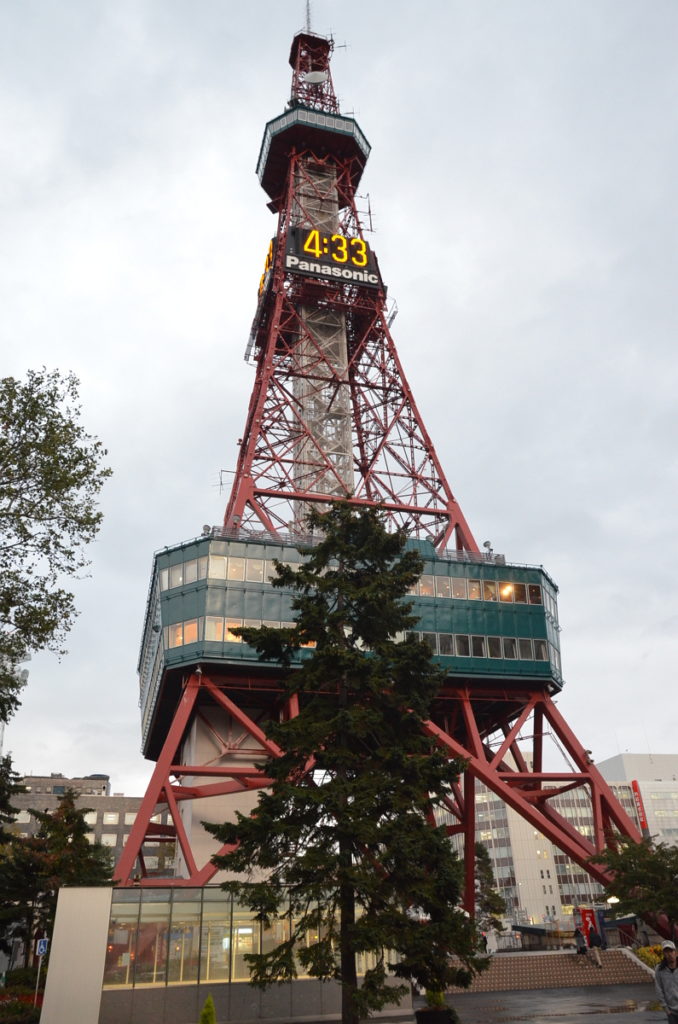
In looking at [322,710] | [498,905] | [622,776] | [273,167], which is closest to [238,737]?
[322,710]

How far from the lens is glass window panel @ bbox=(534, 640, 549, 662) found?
170 ft

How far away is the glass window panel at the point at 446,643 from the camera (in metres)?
50.4

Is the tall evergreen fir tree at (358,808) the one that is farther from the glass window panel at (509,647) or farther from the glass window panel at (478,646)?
the glass window panel at (509,647)

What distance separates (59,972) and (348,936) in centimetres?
1425

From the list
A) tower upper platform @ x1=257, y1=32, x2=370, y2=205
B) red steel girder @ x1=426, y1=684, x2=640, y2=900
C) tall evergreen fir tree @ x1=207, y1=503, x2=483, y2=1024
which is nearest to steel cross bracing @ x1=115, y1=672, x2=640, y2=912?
red steel girder @ x1=426, y1=684, x2=640, y2=900

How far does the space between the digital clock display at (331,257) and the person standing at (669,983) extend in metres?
60.8

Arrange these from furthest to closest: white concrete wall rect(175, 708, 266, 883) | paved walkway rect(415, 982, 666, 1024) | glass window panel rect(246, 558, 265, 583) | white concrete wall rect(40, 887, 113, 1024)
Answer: glass window panel rect(246, 558, 265, 583)
white concrete wall rect(175, 708, 266, 883)
white concrete wall rect(40, 887, 113, 1024)
paved walkway rect(415, 982, 666, 1024)

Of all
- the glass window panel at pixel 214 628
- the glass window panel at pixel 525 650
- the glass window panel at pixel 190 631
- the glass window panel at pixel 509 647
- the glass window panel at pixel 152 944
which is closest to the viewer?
the glass window panel at pixel 152 944

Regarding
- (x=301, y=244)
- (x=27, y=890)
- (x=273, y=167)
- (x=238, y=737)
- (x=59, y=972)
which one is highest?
(x=273, y=167)

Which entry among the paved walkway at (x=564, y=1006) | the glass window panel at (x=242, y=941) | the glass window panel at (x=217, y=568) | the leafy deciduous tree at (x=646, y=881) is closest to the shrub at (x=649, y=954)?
the leafy deciduous tree at (x=646, y=881)

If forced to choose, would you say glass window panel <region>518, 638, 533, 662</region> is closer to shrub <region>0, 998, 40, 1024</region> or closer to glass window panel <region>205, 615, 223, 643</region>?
glass window panel <region>205, 615, 223, 643</region>

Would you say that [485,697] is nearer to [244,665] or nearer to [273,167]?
[244,665]

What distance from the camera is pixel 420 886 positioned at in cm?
2289

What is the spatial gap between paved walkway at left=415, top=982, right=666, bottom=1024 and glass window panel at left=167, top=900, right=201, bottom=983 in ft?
34.2
